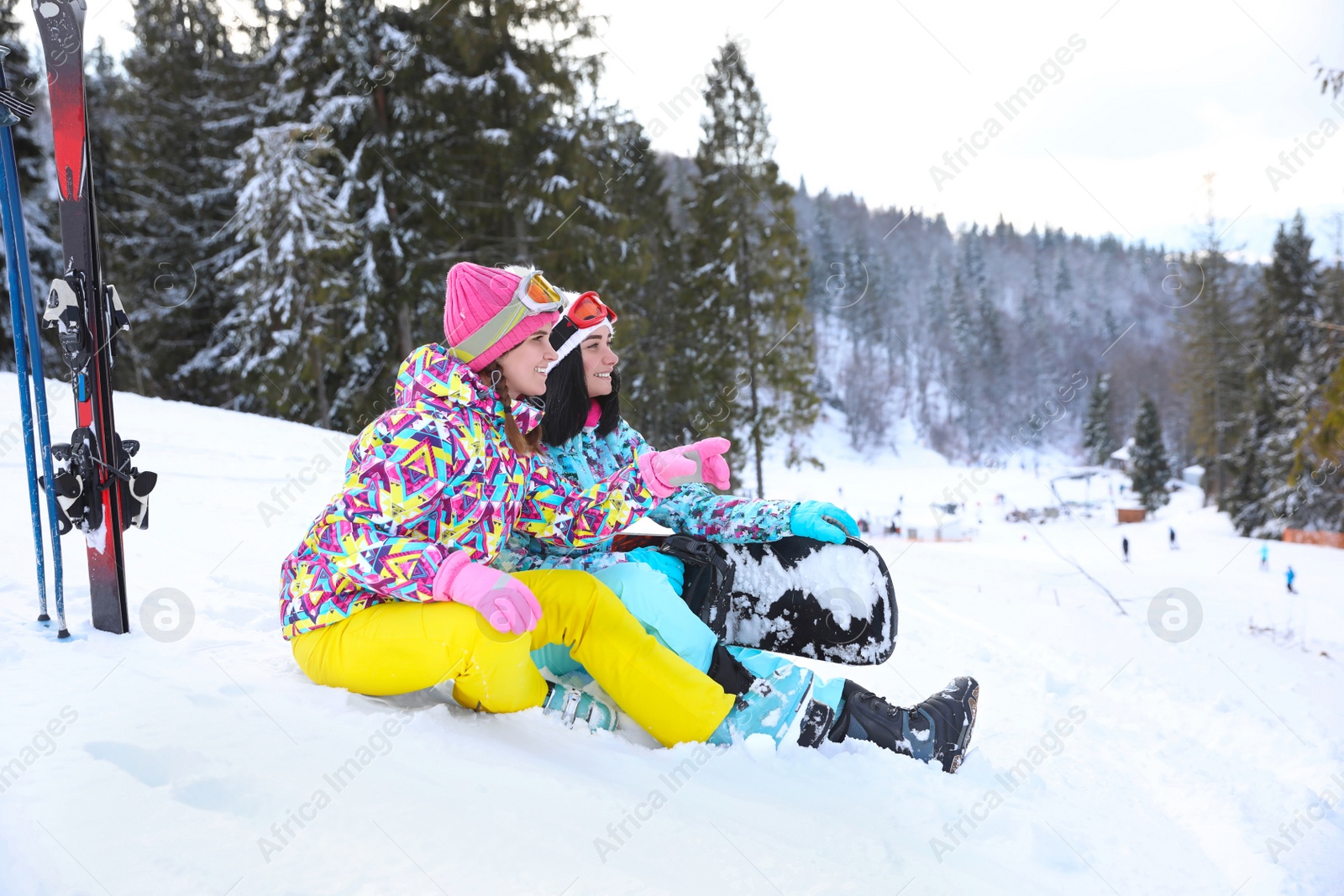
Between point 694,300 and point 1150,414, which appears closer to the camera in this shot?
point 694,300

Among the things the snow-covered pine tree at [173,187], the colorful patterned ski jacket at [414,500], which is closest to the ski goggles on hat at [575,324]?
the colorful patterned ski jacket at [414,500]

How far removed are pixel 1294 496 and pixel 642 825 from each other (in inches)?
1095

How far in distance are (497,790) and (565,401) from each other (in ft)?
4.48

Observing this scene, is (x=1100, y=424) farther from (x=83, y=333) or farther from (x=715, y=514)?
(x=83, y=333)

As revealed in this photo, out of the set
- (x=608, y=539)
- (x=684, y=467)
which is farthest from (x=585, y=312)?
(x=608, y=539)

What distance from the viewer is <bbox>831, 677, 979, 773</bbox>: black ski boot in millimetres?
2498

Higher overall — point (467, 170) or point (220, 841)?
point (467, 170)

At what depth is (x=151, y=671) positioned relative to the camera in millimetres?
2164

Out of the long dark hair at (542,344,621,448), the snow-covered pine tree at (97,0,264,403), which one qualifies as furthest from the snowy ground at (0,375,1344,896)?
the snow-covered pine tree at (97,0,264,403)

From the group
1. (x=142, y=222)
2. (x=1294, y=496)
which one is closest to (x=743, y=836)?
(x=142, y=222)

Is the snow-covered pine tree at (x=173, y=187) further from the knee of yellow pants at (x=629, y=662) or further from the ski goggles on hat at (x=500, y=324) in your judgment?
the knee of yellow pants at (x=629, y=662)

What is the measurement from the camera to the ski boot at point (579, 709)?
235 cm

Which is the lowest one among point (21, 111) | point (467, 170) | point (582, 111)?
point (21, 111)

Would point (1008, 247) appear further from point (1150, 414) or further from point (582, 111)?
point (582, 111)
